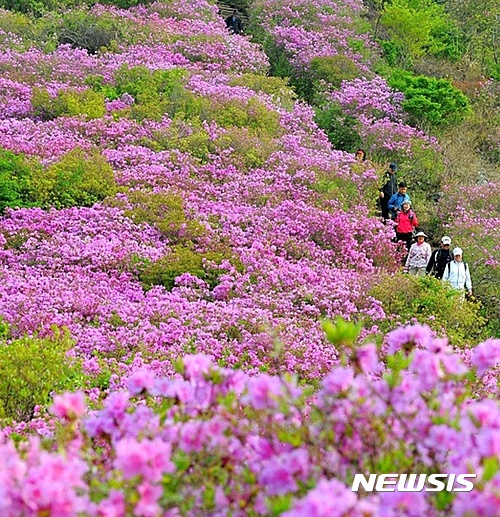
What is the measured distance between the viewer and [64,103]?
15273mm

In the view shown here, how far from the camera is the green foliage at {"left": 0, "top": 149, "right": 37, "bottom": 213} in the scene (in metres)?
11.0

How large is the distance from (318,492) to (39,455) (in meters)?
0.87

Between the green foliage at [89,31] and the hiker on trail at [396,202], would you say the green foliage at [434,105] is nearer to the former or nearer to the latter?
the hiker on trail at [396,202]

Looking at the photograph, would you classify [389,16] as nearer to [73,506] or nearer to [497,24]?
[497,24]

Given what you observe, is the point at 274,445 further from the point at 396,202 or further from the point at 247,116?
the point at 247,116

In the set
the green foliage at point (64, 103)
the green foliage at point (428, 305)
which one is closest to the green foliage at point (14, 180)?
the green foliage at point (64, 103)

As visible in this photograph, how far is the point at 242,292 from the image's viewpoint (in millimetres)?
9086

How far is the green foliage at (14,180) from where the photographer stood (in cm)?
1102

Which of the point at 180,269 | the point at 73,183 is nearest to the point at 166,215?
the point at 180,269

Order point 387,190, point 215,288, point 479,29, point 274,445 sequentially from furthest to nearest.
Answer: point 479,29 < point 387,190 < point 215,288 < point 274,445

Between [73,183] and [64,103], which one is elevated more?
[73,183]

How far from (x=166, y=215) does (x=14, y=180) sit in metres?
2.52

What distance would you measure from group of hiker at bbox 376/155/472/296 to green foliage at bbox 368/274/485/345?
0.74 m

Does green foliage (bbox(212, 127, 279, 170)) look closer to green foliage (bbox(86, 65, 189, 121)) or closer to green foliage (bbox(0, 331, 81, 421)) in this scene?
green foliage (bbox(86, 65, 189, 121))
